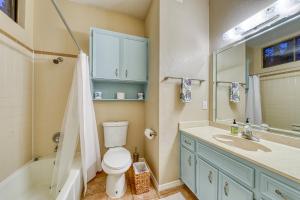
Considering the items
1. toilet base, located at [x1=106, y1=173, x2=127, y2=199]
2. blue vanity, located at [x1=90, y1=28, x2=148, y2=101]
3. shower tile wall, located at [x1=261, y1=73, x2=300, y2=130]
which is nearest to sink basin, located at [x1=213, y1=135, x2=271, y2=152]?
shower tile wall, located at [x1=261, y1=73, x2=300, y2=130]

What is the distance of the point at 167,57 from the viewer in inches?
65.0

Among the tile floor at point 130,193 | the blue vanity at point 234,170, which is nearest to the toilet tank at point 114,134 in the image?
the tile floor at point 130,193

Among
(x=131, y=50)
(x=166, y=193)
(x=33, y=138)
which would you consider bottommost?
(x=166, y=193)

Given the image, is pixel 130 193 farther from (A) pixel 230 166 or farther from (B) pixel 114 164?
(A) pixel 230 166

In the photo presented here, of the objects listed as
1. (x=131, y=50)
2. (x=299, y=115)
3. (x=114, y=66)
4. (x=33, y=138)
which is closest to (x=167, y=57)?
(x=131, y=50)

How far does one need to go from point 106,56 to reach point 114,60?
0.13 meters

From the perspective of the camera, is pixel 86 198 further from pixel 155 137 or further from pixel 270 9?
pixel 270 9

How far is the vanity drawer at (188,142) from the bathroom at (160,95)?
0.06 ft

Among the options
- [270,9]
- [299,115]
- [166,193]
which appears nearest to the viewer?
[299,115]

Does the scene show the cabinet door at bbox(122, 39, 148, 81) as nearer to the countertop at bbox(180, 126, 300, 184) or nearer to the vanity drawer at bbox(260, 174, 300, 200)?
the countertop at bbox(180, 126, 300, 184)

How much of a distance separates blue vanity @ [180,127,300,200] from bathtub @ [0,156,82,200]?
126 cm

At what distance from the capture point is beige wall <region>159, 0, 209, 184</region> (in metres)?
1.63

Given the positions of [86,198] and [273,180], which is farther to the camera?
[86,198]

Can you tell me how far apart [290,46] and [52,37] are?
2.86 m
